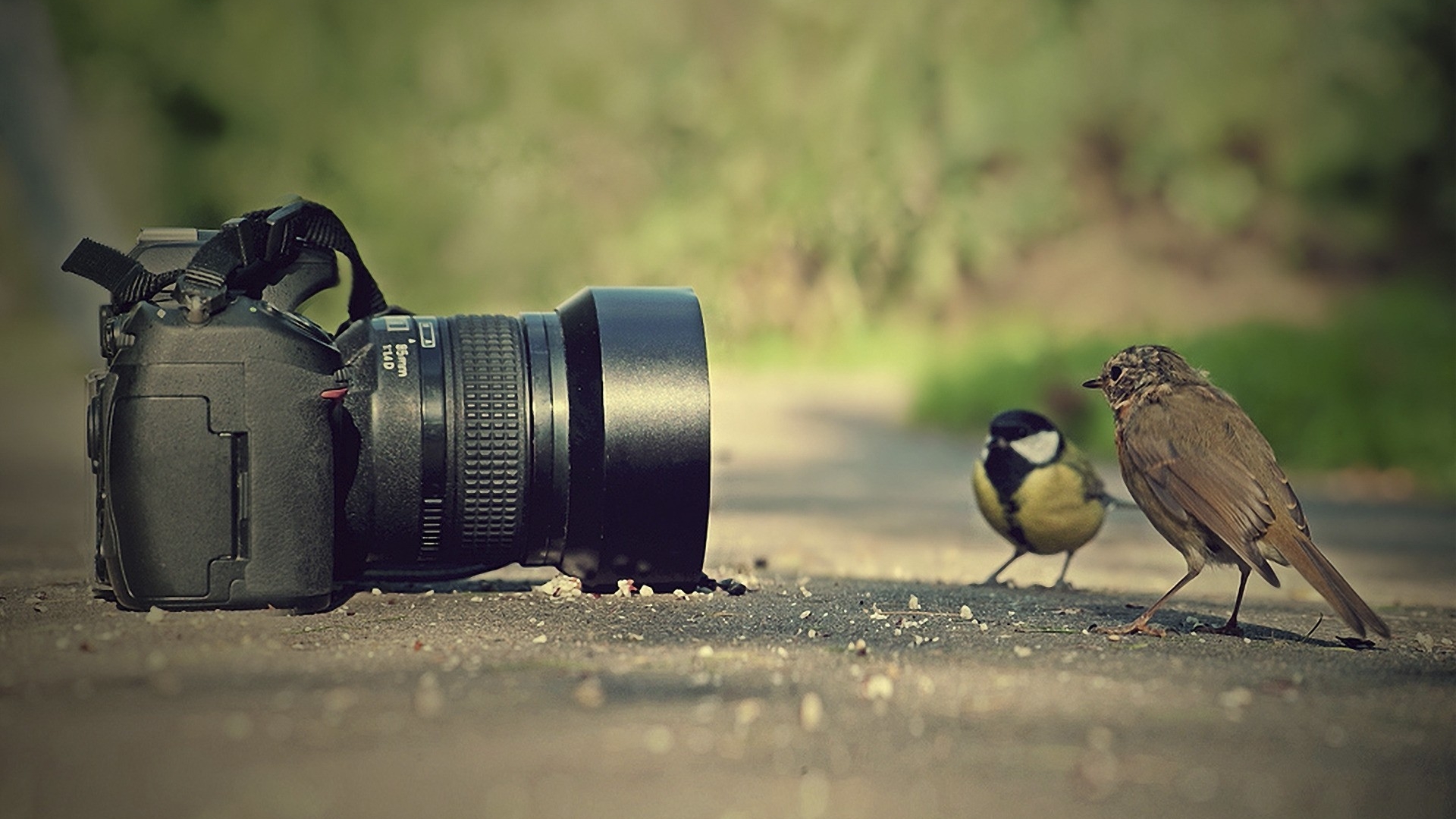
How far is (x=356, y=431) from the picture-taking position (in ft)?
12.4

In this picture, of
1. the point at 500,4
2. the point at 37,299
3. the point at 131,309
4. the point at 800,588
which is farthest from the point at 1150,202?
the point at 131,309

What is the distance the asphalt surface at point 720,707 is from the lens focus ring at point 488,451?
246mm

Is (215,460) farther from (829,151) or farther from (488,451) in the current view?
(829,151)

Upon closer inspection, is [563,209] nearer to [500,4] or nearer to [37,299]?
[500,4]

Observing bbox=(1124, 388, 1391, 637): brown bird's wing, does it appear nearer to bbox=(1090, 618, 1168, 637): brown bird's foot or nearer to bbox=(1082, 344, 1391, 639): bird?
bbox=(1082, 344, 1391, 639): bird

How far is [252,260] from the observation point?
147 inches

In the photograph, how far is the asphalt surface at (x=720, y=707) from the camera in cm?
255

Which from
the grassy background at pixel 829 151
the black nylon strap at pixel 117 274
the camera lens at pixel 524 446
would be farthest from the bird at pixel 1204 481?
the grassy background at pixel 829 151

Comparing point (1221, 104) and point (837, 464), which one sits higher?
point (1221, 104)

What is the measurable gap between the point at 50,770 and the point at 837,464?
28.0ft

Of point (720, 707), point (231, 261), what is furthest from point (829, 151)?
point (720, 707)

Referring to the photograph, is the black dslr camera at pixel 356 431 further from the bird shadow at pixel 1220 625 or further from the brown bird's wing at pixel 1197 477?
the bird shadow at pixel 1220 625

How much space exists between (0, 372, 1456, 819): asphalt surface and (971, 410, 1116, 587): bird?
0.24 m

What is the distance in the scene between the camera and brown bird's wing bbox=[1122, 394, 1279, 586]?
12.5ft
